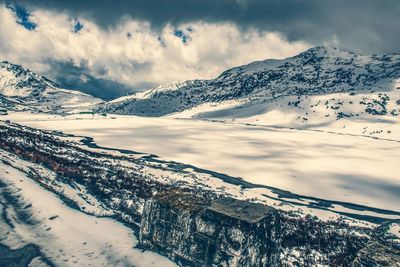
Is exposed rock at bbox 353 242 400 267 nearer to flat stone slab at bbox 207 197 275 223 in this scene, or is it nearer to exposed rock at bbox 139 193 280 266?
exposed rock at bbox 139 193 280 266

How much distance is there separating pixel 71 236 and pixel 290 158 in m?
74.4

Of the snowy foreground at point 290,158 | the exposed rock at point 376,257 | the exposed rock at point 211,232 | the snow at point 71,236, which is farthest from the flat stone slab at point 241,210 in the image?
the snowy foreground at point 290,158

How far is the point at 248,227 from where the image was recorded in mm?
40094

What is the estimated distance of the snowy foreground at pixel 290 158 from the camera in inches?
3031

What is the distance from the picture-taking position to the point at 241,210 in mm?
43438

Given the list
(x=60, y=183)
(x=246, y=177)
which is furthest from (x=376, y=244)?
(x=60, y=183)

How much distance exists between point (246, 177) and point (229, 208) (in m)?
40.0

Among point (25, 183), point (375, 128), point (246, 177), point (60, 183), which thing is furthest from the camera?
point (375, 128)

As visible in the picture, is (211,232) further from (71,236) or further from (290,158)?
(290,158)

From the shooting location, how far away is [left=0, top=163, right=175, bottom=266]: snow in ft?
136

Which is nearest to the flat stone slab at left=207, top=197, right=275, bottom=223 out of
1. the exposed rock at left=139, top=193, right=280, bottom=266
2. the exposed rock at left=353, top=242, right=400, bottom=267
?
the exposed rock at left=139, top=193, right=280, bottom=266

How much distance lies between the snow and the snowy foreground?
130 ft

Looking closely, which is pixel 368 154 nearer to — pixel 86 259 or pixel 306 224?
pixel 306 224

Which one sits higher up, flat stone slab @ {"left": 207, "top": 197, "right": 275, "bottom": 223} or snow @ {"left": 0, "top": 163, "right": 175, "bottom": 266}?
flat stone slab @ {"left": 207, "top": 197, "right": 275, "bottom": 223}
